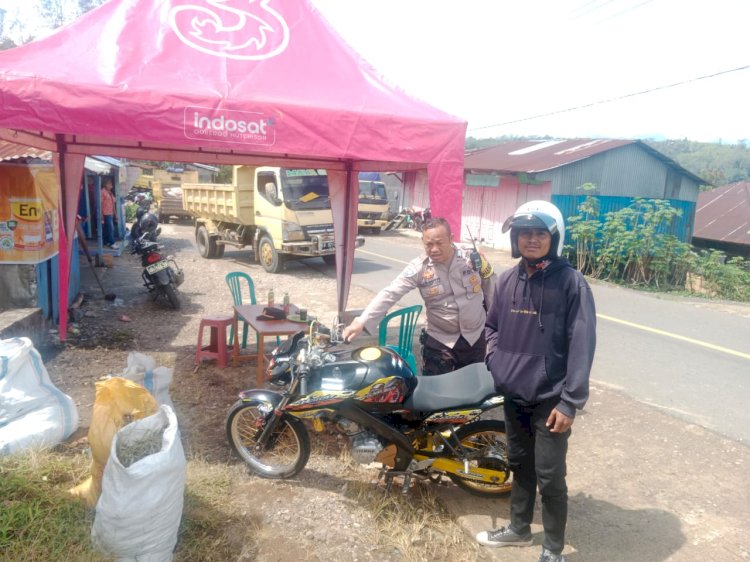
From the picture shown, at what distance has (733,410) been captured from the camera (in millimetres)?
4836

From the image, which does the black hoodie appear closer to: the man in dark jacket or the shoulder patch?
the man in dark jacket

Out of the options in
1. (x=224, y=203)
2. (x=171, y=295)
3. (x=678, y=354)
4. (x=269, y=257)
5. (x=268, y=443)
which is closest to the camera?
(x=268, y=443)

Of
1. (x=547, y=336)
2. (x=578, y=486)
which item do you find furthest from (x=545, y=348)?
(x=578, y=486)

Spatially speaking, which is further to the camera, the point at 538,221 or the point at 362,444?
the point at 362,444

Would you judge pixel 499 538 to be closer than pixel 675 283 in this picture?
Yes

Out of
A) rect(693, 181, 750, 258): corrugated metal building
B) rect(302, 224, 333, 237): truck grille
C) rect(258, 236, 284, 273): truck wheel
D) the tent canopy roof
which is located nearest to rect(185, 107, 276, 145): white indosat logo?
the tent canopy roof

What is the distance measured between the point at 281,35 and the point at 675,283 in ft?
41.2

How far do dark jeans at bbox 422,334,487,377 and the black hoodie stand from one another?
118 centimetres

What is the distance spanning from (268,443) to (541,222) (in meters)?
2.15

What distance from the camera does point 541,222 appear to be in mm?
2426

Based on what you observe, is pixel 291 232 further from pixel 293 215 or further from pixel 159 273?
pixel 159 273

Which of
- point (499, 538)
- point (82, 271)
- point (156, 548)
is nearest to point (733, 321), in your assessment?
point (499, 538)

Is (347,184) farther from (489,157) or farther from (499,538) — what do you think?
(489,157)

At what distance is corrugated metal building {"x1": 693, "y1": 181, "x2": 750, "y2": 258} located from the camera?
20844 mm
